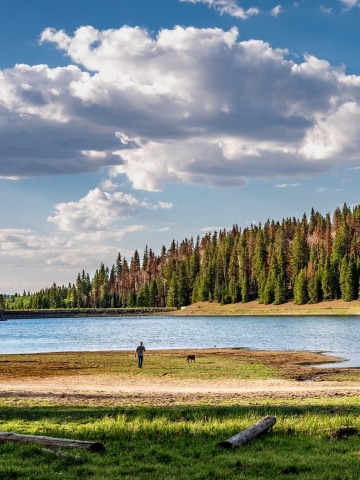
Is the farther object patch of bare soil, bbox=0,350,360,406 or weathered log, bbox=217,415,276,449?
patch of bare soil, bbox=0,350,360,406

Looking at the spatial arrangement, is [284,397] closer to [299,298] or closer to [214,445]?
[214,445]

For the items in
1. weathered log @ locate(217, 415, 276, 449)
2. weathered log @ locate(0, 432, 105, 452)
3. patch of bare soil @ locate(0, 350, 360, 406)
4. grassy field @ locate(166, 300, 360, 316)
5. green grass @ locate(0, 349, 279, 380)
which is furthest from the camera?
grassy field @ locate(166, 300, 360, 316)

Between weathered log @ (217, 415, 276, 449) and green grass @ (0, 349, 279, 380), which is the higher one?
weathered log @ (217, 415, 276, 449)

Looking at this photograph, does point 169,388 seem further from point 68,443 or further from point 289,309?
point 289,309

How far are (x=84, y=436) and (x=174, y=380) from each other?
69.5 ft

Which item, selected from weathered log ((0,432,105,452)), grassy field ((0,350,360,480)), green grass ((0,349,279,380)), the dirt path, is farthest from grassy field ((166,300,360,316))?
weathered log ((0,432,105,452))

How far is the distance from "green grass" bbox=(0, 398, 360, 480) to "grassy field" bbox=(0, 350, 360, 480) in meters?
0.02

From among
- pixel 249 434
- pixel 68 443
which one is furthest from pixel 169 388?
A: pixel 68 443

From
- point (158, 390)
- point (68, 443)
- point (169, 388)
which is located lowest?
point (169, 388)

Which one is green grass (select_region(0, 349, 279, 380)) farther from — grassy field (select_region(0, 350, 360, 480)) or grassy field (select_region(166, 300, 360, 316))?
grassy field (select_region(166, 300, 360, 316))

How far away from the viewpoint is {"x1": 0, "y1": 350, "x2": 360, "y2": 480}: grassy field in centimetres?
1320

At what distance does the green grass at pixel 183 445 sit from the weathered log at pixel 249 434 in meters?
0.18

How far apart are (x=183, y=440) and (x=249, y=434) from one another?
1759mm

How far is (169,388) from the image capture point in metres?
32.6
